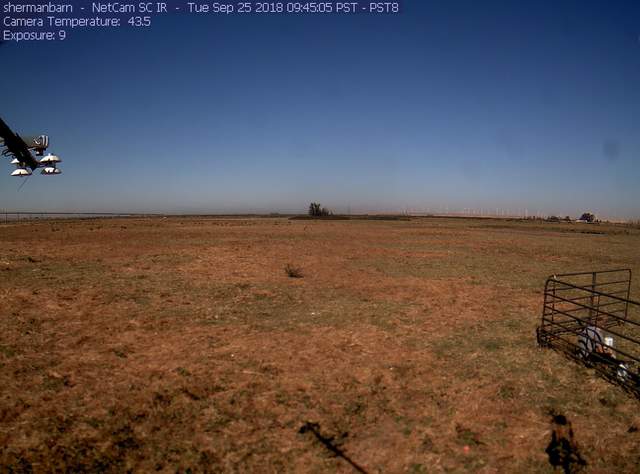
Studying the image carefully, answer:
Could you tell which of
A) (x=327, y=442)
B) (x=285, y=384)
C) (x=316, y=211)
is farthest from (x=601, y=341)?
(x=316, y=211)

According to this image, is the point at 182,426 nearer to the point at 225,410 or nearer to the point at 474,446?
the point at 225,410

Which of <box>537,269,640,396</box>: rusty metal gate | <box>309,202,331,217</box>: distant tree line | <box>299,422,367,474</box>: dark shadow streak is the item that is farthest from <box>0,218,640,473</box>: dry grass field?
<box>309,202,331,217</box>: distant tree line

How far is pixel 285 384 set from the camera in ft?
19.7

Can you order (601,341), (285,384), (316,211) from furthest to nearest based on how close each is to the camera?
1. (316,211)
2. (601,341)
3. (285,384)

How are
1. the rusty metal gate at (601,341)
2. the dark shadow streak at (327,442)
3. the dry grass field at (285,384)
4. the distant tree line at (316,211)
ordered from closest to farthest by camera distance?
the dark shadow streak at (327,442), the dry grass field at (285,384), the rusty metal gate at (601,341), the distant tree line at (316,211)

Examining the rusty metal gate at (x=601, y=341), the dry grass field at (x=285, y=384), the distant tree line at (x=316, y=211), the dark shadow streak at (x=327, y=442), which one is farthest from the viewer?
the distant tree line at (x=316, y=211)

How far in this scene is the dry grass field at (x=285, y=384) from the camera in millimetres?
4297

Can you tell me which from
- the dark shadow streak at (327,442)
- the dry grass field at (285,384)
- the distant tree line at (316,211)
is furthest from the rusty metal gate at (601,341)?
the distant tree line at (316,211)

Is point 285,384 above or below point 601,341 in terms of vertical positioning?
below

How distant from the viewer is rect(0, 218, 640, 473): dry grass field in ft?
14.1

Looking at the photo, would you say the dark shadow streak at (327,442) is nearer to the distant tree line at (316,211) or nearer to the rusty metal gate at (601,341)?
the rusty metal gate at (601,341)

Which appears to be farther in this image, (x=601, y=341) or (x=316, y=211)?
(x=316, y=211)

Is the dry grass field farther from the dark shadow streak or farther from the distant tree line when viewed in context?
the distant tree line

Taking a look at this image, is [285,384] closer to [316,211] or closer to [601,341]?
[601,341]
